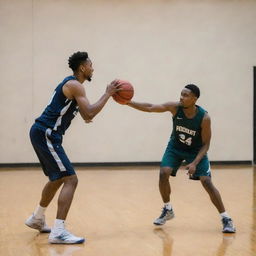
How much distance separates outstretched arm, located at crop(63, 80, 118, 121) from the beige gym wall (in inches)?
326

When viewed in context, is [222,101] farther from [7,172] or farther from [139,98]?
[7,172]

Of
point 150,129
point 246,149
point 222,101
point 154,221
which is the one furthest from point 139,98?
point 154,221

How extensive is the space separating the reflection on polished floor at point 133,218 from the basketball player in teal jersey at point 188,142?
0.42 meters

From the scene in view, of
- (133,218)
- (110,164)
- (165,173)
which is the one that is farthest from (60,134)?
(110,164)

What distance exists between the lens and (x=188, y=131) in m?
6.29

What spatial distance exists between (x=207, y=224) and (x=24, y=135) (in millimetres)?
8064

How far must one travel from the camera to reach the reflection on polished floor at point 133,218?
5141 mm

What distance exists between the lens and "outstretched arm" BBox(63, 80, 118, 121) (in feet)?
17.2

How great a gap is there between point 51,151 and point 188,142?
1.72 meters

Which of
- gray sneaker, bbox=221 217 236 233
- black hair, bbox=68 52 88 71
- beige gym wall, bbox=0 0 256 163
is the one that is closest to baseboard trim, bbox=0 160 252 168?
beige gym wall, bbox=0 0 256 163

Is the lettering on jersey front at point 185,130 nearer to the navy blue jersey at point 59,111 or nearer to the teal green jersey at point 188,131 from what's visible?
the teal green jersey at point 188,131

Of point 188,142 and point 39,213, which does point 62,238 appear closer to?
point 39,213

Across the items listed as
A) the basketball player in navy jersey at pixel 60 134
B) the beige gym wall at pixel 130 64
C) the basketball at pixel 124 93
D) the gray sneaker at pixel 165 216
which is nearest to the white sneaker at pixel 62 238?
the basketball player in navy jersey at pixel 60 134

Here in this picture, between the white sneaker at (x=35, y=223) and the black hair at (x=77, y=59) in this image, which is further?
the white sneaker at (x=35, y=223)
